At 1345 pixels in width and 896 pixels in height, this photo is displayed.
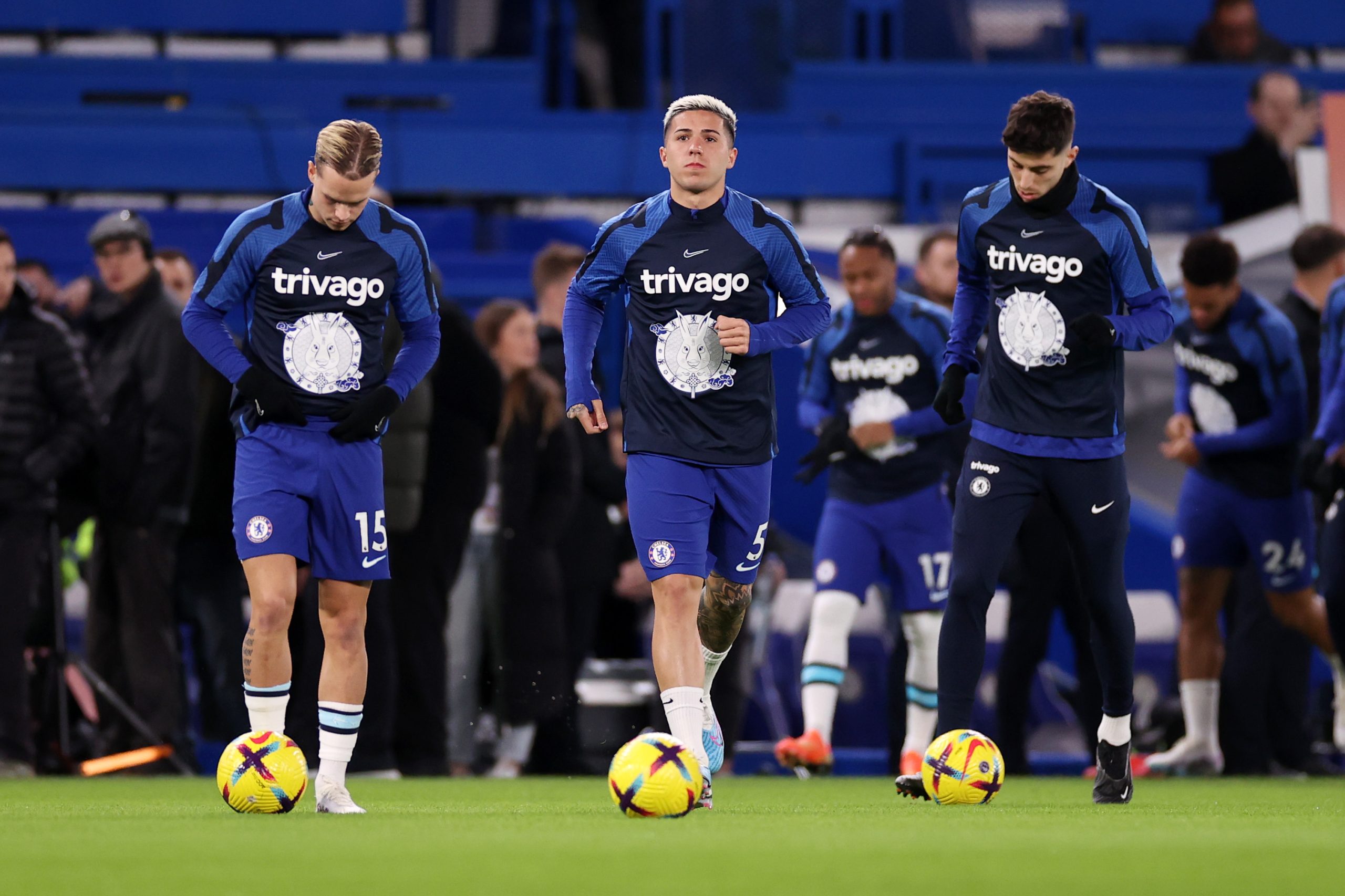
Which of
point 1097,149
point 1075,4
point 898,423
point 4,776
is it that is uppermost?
point 1075,4

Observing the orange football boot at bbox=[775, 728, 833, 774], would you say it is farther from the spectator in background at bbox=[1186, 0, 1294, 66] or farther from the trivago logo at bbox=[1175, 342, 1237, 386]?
the spectator in background at bbox=[1186, 0, 1294, 66]

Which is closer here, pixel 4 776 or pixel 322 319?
pixel 322 319

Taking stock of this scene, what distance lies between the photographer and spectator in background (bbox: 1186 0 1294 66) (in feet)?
53.9

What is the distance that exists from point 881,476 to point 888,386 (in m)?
0.41

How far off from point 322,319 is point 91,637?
4022 mm

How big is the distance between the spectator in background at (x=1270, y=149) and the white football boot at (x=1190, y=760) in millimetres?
6002

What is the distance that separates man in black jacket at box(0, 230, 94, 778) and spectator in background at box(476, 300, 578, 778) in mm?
1999

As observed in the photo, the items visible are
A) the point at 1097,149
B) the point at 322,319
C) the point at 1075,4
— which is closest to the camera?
the point at 322,319

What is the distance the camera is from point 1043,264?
6656mm

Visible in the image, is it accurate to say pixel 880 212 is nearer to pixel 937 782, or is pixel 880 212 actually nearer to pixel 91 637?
Result: pixel 91 637

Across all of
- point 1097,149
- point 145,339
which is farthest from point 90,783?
point 1097,149

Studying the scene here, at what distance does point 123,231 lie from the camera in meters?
9.69

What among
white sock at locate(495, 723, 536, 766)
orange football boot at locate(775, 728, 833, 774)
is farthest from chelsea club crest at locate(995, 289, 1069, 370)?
white sock at locate(495, 723, 536, 766)

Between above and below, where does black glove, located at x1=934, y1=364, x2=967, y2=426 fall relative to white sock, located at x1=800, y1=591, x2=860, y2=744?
above
